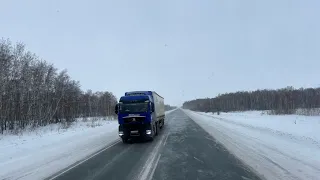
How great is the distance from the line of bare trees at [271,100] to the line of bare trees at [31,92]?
4582cm

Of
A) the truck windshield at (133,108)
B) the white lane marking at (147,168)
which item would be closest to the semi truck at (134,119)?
the truck windshield at (133,108)

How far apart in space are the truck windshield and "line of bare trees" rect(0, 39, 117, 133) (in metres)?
12.7

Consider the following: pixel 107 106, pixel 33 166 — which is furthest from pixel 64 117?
pixel 33 166

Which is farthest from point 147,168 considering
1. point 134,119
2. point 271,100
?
point 271,100

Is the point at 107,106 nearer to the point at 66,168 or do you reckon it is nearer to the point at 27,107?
the point at 27,107

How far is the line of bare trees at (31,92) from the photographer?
27.6 metres

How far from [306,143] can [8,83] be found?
2467cm

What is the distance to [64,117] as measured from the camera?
48812 mm

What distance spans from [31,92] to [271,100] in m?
100

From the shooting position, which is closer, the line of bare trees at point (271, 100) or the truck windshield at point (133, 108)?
the truck windshield at point (133, 108)

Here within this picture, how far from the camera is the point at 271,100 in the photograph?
117 metres

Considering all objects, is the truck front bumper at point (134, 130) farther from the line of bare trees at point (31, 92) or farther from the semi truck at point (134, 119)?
the line of bare trees at point (31, 92)

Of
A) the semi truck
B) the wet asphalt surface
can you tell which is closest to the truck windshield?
the semi truck

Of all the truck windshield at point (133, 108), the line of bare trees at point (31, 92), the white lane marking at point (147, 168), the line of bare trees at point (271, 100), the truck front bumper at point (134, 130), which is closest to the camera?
the white lane marking at point (147, 168)
